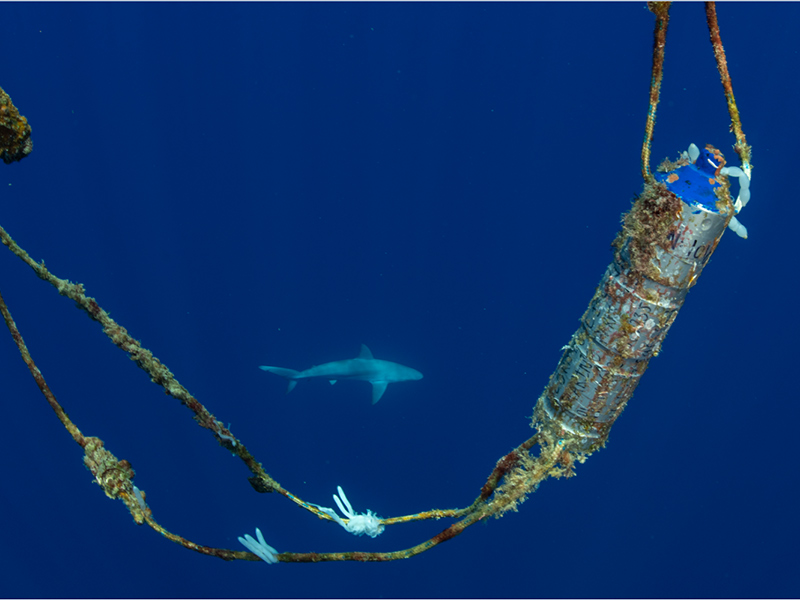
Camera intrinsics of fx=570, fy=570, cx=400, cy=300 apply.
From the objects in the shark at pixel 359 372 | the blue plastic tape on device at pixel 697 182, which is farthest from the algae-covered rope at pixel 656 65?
the shark at pixel 359 372

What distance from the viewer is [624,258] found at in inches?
106

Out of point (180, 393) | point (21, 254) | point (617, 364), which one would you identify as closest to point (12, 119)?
point (21, 254)

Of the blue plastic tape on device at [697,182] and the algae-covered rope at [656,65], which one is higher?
the algae-covered rope at [656,65]

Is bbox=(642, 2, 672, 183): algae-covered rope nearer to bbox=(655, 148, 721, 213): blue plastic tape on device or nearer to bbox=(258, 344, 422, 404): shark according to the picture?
Answer: bbox=(655, 148, 721, 213): blue plastic tape on device

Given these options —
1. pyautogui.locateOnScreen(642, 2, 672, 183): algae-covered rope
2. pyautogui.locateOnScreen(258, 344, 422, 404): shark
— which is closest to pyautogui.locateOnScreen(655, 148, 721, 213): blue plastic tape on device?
pyautogui.locateOnScreen(642, 2, 672, 183): algae-covered rope

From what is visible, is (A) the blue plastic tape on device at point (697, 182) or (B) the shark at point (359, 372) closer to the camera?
(A) the blue plastic tape on device at point (697, 182)

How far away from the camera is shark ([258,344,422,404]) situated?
9992 millimetres

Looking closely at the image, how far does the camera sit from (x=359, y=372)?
34.7 ft

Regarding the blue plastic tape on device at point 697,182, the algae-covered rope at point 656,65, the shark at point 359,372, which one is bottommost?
the blue plastic tape on device at point 697,182

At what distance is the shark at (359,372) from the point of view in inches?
393

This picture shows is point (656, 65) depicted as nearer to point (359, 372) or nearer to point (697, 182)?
point (697, 182)

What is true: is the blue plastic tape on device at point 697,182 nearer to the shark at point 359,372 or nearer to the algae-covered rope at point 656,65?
the algae-covered rope at point 656,65

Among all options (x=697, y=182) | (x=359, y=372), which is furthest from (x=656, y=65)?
(x=359, y=372)

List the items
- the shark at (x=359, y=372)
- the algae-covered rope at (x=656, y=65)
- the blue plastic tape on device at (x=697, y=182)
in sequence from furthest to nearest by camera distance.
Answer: the shark at (x=359, y=372) → the blue plastic tape on device at (x=697, y=182) → the algae-covered rope at (x=656, y=65)
